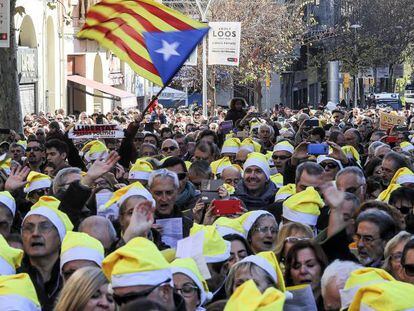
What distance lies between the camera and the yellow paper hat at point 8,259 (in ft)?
25.3

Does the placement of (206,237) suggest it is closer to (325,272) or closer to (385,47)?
(325,272)

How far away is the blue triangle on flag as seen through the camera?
15.3 meters

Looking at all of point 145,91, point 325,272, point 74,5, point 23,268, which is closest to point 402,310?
point 325,272

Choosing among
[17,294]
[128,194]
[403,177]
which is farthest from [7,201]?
[403,177]

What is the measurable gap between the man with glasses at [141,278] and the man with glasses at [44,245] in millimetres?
1873

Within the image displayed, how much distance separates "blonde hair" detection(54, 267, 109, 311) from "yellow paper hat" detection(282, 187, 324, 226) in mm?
3486

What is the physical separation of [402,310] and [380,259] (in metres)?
2.94

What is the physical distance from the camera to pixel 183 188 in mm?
12039

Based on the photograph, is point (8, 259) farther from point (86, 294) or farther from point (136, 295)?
point (136, 295)

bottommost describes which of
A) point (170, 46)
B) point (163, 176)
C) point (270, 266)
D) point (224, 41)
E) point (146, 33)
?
point (270, 266)

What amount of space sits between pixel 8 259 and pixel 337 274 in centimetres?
197

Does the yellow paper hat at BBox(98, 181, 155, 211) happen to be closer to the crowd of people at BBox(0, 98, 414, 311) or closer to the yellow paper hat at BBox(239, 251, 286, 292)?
the crowd of people at BBox(0, 98, 414, 311)

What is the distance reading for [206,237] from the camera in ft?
26.9

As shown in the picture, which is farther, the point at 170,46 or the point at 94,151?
the point at 170,46
